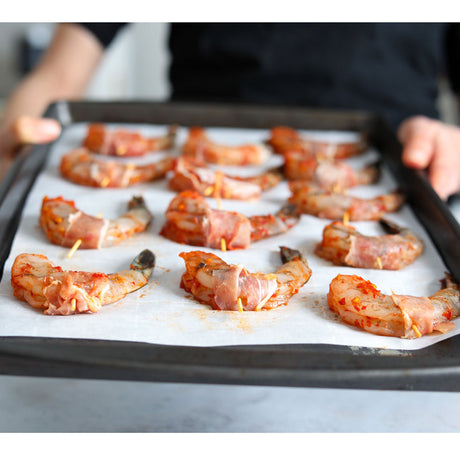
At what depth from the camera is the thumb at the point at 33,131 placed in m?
2.34

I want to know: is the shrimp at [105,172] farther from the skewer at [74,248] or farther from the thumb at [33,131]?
the skewer at [74,248]

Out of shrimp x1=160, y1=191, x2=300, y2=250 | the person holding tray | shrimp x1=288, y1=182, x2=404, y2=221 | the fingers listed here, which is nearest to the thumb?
the person holding tray

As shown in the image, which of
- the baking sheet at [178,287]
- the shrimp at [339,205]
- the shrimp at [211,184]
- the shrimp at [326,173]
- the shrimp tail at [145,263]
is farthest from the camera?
the shrimp at [326,173]

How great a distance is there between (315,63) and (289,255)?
149 centimetres

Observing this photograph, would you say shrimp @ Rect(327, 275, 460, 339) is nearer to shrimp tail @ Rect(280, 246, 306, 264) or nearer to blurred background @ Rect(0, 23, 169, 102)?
shrimp tail @ Rect(280, 246, 306, 264)

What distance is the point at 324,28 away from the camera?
9.49ft

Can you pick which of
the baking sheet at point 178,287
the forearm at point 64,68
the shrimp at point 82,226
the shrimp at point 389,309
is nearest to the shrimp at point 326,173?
the baking sheet at point 178,287

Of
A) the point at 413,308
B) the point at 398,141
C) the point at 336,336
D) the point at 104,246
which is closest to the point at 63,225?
the point at 104,246

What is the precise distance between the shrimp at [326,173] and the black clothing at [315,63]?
727 mm

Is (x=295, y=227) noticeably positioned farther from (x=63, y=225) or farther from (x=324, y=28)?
(x=324, y=28)

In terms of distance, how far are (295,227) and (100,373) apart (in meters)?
0.92

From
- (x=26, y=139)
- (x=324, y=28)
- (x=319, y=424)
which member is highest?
(x=324, y=28)

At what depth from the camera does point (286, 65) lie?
9.70 feet

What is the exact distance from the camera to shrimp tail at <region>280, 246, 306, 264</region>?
1.72 m
